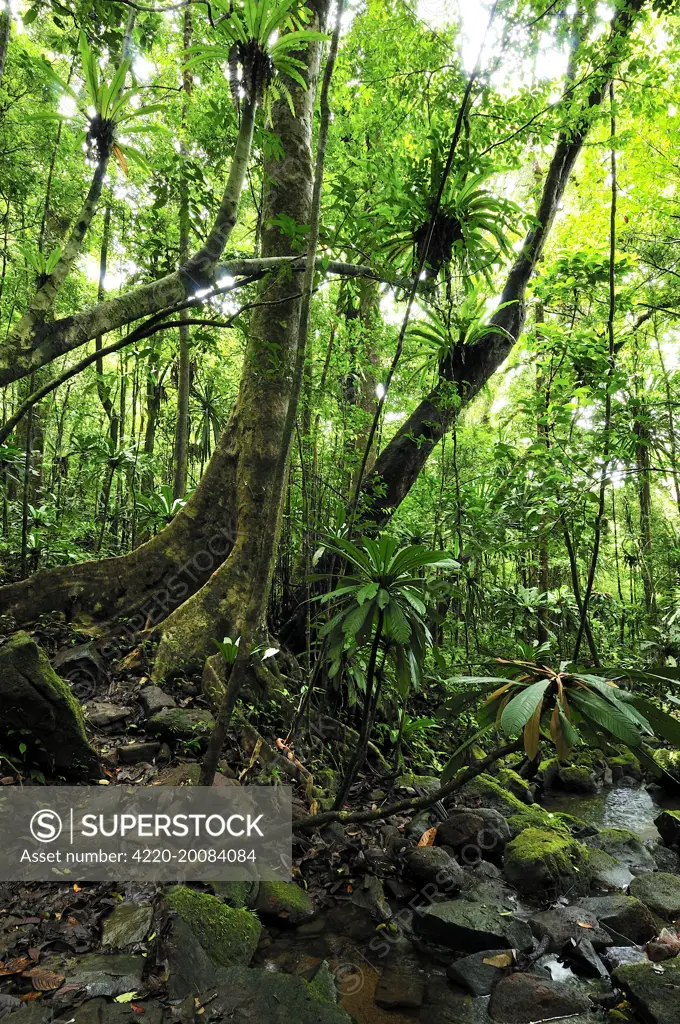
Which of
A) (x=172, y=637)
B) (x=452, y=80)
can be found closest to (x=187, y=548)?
(x=172, y=637)

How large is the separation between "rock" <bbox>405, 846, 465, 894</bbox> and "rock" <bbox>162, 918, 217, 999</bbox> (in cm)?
163

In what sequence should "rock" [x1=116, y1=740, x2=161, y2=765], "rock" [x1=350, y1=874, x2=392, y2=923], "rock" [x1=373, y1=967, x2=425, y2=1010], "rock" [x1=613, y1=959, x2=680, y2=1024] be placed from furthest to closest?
1. "rock" [x1=116, y1=740, x2=161, y2=765]
2. "rock" [x1=350, y1=874, x2=392, y2=923]
3. "rock" [x1=373, y1=967, x2=425, y2=1010]
4. "rock" [x1=613, y1=959, x2=680, y2=1024]

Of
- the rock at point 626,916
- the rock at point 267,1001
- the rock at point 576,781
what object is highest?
the rock at point 267,1001

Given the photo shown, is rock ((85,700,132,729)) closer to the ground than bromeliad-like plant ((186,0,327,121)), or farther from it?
closer to the ground

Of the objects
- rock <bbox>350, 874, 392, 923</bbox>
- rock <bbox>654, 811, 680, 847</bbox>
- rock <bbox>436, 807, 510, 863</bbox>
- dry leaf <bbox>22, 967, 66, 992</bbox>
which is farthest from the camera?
rock <bbox>654, 811, 680, 847</bbox>

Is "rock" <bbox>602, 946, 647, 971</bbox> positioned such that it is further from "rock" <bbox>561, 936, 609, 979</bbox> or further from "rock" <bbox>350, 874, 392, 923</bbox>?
"rock" <bbox>350, 874, 392, 923</bbox>

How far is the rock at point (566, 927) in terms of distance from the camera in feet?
10.3

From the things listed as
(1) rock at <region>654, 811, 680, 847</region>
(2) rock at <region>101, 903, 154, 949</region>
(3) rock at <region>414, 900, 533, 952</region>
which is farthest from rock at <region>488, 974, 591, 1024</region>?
(1) rock at <region>654, 811, 680, 847</region>

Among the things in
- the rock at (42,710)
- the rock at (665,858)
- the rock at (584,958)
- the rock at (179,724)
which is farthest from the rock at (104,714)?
the rock at (665,858)

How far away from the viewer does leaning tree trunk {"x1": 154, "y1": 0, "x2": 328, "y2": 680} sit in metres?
4.34

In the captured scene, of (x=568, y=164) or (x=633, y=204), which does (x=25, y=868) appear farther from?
(x=633, y=204)

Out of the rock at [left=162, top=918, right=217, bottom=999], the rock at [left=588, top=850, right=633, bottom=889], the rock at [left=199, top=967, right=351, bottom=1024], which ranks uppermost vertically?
the rock at [left=162, top=918, right=217, bottom=999]

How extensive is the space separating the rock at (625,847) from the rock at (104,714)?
3.83 meters

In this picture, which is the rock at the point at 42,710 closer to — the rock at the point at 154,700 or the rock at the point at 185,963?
the rock at the point at 154,700
